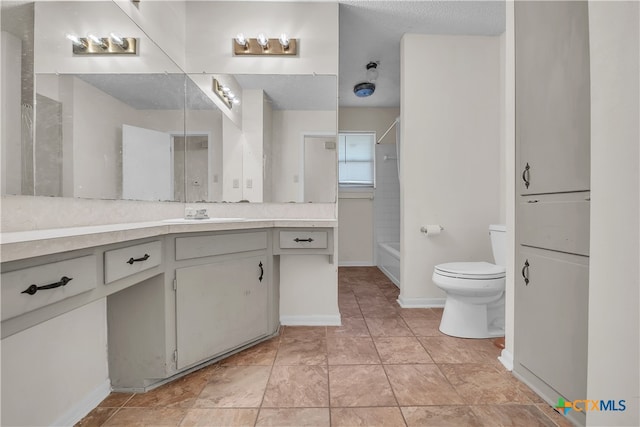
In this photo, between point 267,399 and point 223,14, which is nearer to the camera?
point 267,399

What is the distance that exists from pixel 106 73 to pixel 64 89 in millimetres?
337

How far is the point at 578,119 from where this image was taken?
46.0 inches

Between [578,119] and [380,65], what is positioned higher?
[380,65]

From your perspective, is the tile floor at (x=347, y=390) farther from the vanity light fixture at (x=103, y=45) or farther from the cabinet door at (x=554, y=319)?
the vanity light fixture at (x=103, y=45)

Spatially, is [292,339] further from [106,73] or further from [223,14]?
[223,14]

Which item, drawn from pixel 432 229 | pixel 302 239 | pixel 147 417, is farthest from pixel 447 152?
pixel 147 417

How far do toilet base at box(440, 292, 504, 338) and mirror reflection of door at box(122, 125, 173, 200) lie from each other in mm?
2144

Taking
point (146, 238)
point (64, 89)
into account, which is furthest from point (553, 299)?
point (64, 89)

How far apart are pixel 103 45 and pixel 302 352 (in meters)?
2.00

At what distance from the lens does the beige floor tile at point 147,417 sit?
47.9 inches

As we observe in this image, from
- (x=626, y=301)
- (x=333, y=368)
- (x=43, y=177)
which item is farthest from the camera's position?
(x=333, y=368)

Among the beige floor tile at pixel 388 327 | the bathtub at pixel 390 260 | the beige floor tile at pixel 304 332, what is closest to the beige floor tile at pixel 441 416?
the beige floor tile at pixel 388 327

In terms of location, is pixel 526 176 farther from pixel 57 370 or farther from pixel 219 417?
pixel 57 370

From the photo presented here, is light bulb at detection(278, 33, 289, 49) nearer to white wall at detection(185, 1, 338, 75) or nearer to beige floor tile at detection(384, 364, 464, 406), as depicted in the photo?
white wall at detection(185, 1, 338, 75)
